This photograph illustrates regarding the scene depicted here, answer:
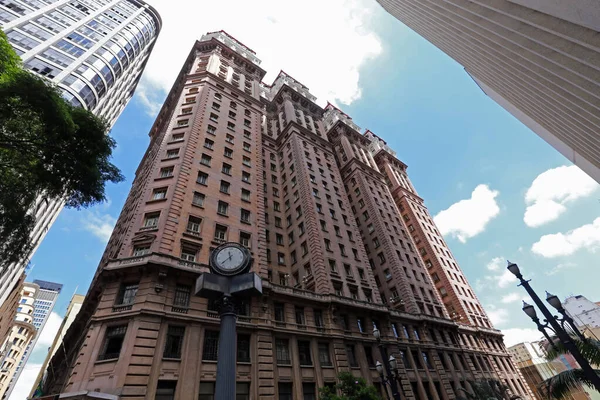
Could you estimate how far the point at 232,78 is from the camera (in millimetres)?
48375

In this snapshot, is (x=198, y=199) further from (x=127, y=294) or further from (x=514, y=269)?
(x=514, y=269)

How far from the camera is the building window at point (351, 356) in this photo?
81.4 ft

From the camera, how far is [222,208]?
27375mm

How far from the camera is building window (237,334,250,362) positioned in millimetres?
19594

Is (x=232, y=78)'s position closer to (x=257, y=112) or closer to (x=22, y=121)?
(x=257, y=112)

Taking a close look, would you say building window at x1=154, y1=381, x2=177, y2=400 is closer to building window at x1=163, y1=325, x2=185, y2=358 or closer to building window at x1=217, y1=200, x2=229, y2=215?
building window at x1=163, y1=325, x2=185, y2=358

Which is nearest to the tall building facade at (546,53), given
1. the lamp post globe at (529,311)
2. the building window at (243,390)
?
the lamp post globe at (529,311)

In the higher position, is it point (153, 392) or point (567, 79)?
point (567, 79)

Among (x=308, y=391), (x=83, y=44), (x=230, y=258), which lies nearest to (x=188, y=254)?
(x=308, y=391)

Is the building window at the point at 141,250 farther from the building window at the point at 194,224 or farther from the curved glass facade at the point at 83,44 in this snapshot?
the curved glass facade at the point at 83,44

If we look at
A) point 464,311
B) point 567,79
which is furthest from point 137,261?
point 464,311

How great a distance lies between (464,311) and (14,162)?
184 ft

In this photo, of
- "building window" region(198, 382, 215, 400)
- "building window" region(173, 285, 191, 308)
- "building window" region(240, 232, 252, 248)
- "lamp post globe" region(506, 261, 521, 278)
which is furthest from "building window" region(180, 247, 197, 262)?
"lamp post globe" region(506, 261, 521, 278)

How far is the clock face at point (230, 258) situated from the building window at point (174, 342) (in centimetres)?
1215
